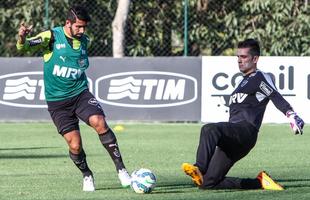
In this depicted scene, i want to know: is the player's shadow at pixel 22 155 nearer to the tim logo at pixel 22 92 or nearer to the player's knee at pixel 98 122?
the player's knee at pixel 98 122

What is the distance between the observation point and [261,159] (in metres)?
14.6

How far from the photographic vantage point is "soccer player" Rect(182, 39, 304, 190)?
10531 millimetres

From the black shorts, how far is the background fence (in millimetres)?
12929

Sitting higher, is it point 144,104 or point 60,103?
point 60,103

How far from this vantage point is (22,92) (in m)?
21.3

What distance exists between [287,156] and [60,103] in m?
4.93

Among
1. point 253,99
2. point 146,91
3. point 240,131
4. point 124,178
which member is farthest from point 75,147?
point 146,91

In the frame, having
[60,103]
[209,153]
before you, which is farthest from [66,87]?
[209,153]

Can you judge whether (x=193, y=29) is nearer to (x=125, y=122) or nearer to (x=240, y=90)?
(x=125, y=122)

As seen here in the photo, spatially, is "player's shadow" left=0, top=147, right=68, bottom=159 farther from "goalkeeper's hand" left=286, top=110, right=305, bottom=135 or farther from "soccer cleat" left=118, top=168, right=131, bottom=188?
"goalkeeper's hand" left=286, top=110, right=305, bottom=135

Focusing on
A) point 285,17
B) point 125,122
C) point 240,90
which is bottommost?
point 125,122

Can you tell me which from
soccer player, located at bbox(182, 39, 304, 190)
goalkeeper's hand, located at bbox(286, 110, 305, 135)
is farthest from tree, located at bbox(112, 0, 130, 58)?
goalkeeper's hand, located at bbox(286, 110, 305, 135)

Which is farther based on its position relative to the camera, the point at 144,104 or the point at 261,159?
the point at 144,104

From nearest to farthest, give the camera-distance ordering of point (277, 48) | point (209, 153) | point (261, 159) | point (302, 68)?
point (209, 153)
point (261, 159)
point (302, 68)
point (277, 48)
